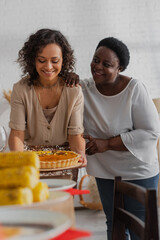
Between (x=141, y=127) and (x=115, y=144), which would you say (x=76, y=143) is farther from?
(x=141, y=127)

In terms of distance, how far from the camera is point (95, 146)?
2.27 metres

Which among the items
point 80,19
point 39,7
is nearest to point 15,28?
point 39,7

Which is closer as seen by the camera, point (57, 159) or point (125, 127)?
point (57, 159)

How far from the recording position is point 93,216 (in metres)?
4.13

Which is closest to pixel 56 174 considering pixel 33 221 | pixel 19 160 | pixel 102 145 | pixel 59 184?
pixel 102 145

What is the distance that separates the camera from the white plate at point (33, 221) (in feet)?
2.22

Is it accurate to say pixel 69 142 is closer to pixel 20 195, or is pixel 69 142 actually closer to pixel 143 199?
pixel 143 199

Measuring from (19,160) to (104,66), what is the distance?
1488 millimetres

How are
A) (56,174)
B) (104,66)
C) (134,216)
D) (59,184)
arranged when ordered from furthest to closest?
(104,66) < (56,174) < (134,216) < (59,184)

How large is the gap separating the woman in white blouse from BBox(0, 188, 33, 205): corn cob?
1509 millimetres

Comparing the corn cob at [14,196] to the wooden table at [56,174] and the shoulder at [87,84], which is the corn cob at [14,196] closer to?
the wooden table at [56,174]

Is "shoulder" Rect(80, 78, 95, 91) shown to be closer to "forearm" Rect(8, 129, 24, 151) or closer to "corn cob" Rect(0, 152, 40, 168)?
"forearm" Rect(8, 129, 24, 151)

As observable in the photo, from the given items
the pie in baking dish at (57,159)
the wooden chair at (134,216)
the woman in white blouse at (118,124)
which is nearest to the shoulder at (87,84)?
the woman in white blouse at (118,124)

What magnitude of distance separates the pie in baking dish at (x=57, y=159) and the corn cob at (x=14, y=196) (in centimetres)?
83
